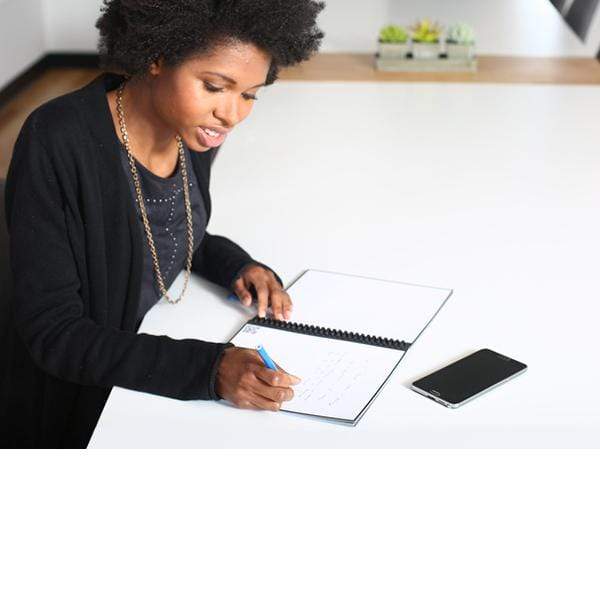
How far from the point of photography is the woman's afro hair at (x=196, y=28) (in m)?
1.22

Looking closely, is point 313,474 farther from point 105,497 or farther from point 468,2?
point 468,2

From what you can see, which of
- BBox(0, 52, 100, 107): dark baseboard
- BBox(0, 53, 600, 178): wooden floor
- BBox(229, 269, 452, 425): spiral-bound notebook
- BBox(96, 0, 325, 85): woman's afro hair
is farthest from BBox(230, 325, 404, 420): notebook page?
BBox(0, 52, 100, 107): dark baseboard

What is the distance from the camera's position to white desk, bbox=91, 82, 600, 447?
1.13m

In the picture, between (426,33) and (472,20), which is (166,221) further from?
(472,20)

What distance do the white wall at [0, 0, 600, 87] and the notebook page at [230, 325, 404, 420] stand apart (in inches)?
83.5

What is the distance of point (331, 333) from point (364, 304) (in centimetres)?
12

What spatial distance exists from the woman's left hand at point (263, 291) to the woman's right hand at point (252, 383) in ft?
0.76

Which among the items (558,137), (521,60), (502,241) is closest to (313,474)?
(502,241)

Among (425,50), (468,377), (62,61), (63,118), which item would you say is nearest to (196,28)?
(63,118)

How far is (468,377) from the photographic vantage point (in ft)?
4.00

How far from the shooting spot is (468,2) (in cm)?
368

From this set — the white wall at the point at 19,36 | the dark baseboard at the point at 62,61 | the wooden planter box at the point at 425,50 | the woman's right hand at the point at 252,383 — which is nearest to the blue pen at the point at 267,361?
the woman's right hand at the point at 252,383

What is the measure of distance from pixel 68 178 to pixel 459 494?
62 centimetres

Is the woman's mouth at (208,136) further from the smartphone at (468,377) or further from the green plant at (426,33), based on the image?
the green plant at (426,33)
